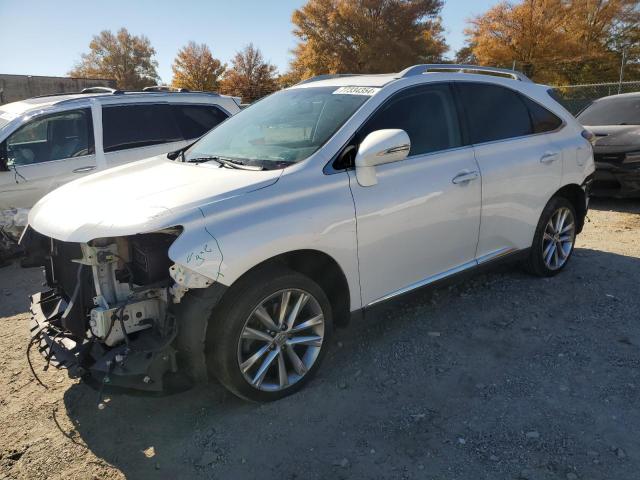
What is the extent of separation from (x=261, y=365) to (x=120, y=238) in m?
1.05

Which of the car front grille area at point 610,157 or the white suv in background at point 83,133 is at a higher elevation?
the white suv in background at point 83,133

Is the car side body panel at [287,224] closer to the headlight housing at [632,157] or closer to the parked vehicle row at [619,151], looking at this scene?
the parked vehicle row at [619,151]

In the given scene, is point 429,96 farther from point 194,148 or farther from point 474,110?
point 194,148

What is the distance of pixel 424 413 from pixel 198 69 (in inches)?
2104

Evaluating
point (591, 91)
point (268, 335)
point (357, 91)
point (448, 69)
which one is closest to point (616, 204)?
point (448, 69)

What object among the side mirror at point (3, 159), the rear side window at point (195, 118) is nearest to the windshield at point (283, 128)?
the rear side window at point (195, 118)

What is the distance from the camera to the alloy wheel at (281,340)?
2.83 meters

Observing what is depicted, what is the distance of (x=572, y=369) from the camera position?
328cm

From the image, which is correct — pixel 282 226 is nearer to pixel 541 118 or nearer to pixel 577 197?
pixel 541 118

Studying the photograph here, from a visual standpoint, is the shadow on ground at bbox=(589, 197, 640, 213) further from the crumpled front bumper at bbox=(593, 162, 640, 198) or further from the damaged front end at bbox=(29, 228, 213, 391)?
the damaged front end at bbox=(29, 228, 213, 391)

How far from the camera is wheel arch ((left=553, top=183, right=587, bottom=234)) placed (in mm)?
4682

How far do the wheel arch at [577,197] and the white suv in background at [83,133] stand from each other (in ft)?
14.5

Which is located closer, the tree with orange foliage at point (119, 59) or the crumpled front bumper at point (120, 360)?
the crumpled front bumper at point (120, 360)

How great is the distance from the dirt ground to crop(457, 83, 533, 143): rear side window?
1.45 metres
